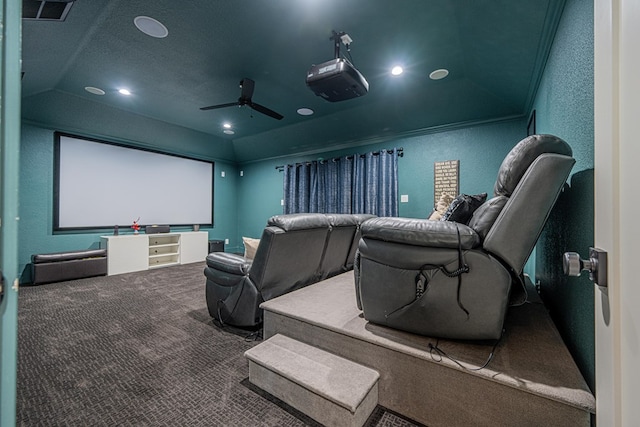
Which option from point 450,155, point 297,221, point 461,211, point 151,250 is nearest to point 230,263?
point 297,221

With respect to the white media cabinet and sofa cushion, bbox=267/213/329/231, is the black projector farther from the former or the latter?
the white media cabinet

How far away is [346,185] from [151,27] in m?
3.61

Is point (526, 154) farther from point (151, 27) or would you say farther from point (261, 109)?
point (151, 27)

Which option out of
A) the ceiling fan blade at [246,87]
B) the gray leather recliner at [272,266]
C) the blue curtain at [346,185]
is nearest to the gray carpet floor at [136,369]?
the gray leather recliner at [272,266]

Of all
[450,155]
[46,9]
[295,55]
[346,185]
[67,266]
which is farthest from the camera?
[346,185]

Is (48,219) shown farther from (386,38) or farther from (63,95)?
(386,38)

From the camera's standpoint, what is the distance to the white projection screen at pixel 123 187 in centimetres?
421

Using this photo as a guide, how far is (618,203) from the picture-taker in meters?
0.59

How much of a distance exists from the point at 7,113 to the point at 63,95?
188 inches

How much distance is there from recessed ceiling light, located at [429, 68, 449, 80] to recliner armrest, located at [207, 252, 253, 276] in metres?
2.94

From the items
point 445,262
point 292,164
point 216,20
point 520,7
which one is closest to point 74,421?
point 445,262

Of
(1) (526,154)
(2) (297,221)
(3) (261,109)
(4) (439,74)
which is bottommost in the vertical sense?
(2) (297,221)

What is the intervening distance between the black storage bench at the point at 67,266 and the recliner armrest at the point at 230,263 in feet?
10.2

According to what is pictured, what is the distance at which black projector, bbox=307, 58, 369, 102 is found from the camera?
229 cm
